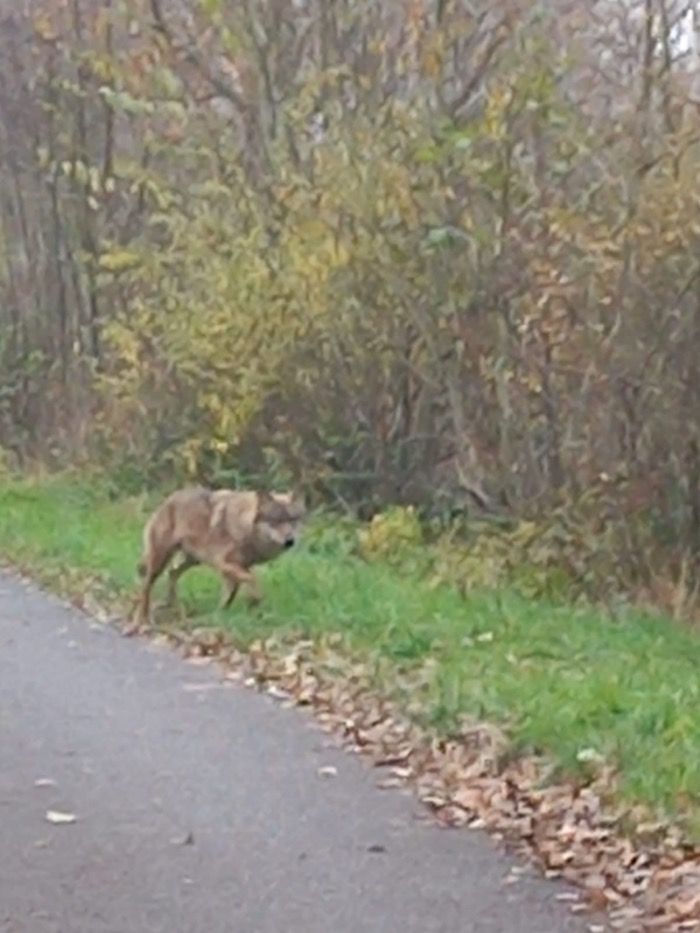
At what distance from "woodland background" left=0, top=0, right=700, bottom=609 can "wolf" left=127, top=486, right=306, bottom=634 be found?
315 cm

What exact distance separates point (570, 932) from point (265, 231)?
1698 centimetres

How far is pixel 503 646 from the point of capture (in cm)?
1534

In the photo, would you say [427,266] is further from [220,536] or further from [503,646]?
[503,646]

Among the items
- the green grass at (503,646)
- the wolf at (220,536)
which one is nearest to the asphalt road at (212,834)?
the green grass at (503,646)

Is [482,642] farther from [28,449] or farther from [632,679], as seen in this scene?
[28,449]

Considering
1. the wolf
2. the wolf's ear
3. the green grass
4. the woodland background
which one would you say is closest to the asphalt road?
the green grass

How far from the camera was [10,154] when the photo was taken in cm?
3688

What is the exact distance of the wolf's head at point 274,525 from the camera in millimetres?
17719

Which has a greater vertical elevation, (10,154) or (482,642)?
(10,154)

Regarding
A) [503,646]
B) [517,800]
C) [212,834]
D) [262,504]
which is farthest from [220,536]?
[212,834]

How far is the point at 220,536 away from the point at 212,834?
797cm

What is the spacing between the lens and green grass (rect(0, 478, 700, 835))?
1131 cm

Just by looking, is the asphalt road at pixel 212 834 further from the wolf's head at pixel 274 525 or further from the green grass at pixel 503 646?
the wolf's head at pixel 274 525

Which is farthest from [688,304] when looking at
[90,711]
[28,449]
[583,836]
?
[28,449]
